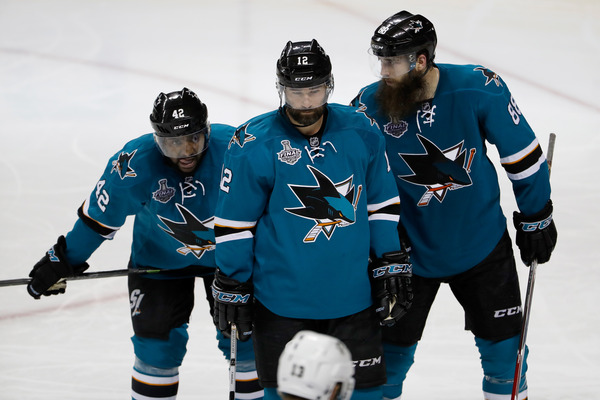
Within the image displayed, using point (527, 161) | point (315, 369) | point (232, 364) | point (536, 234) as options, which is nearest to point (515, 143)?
point (527, 161)

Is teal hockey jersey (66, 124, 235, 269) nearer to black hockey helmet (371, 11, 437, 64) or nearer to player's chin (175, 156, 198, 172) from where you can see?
player's chin (175, 156, 198, 172)

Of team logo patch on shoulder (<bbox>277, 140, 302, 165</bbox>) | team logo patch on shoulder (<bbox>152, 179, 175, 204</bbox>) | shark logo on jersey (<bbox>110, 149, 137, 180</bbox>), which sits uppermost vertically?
team logo patch on shoulder (<bbox>277, 140, 302, 165</bbox>)

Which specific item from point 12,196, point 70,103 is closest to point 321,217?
point 12,196

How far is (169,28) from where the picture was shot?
27.6 ft

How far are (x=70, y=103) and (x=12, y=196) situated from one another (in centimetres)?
163

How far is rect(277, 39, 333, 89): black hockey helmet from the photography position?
259 cm

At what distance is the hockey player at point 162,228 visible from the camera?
119 inches

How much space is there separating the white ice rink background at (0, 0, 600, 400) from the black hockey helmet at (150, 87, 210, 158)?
119 cm

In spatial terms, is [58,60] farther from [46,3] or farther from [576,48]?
[576,48]

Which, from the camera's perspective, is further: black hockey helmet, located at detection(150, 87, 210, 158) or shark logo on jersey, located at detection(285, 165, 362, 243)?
black hockey helmet, located at detection(150, 87, 210, 158)

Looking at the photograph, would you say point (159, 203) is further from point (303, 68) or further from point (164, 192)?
point (303, 68)

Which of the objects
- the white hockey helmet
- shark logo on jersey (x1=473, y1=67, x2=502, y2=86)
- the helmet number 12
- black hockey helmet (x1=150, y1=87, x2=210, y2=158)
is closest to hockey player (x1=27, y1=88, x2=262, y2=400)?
black hockey helmet (x1=150, y1=87, x2=210, y2=158)

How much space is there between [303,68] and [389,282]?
67cm

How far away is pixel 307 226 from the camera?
103 inches
